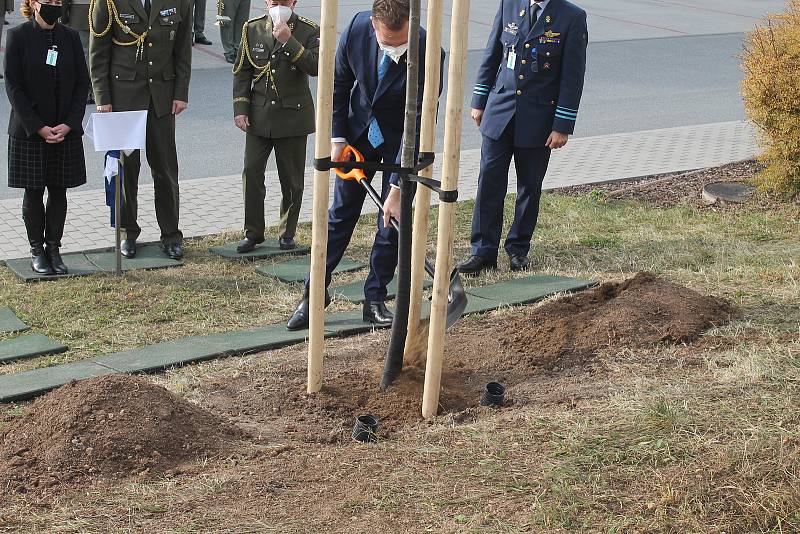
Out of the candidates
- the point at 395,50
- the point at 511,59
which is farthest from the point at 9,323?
the point at 511,59

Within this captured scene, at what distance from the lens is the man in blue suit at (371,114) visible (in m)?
5.59

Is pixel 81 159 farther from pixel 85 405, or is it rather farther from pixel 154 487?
pixel 154 487

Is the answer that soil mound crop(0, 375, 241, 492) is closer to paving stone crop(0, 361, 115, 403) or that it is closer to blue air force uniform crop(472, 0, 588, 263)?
paving stone crop(0, 361, 115, 403)

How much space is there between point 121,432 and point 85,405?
0.21m

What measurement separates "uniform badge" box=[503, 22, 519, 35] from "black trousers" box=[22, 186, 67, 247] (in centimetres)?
310

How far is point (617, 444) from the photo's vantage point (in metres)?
4.16

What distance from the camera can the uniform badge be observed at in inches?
291

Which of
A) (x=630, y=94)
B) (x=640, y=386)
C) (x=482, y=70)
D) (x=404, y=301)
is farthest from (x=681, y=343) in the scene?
(x=630, y=94)

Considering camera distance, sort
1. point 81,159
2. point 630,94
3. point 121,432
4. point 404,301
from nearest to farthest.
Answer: point 121,432, point 404,301, point 81,159, point 630,94

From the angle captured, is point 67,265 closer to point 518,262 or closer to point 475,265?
point 475,265

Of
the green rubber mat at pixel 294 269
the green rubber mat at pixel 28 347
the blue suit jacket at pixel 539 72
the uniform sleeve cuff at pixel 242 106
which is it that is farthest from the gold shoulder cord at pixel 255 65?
Result: the green rubber mat at pixel 28 347

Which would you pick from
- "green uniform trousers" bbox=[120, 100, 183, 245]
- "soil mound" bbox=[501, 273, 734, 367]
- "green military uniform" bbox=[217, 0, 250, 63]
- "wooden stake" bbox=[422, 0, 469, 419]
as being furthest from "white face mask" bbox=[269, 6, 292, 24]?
"green military uniform" bbox=[217, 0, 250, 63]

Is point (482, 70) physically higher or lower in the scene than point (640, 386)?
higher

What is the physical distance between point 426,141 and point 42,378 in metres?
2.36
